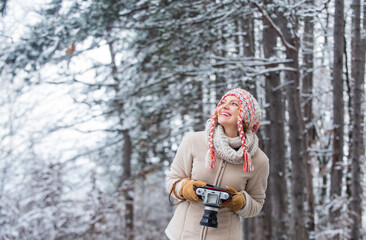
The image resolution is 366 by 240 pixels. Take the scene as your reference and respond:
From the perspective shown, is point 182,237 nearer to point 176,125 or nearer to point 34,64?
point 34,64

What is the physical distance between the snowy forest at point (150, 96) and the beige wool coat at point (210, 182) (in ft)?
9.35

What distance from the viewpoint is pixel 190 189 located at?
2525mm

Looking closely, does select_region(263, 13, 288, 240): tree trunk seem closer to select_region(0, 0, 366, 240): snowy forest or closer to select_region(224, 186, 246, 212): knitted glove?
select_region(0, 0, 366, 240): snowy forest

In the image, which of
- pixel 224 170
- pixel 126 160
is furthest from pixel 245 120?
pixel 126 160

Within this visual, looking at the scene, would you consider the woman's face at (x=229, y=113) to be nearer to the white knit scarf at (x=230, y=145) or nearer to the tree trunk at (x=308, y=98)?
the white knit scarf at (x=230, y=145)

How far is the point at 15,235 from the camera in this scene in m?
6.58

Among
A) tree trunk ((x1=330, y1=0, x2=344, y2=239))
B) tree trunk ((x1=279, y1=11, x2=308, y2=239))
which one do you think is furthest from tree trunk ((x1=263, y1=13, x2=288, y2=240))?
tree trunk ((x1=330, y1=0, x2=344, y2=239))

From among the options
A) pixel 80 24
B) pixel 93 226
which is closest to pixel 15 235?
pixel 93 226

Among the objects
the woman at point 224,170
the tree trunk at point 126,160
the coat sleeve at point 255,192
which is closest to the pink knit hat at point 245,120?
the woman at point 224,170

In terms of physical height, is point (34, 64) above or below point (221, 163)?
above

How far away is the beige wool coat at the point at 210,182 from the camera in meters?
2.65

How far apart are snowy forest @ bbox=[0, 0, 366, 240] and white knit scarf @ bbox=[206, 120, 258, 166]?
2.74 meters

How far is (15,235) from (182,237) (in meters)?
5.01

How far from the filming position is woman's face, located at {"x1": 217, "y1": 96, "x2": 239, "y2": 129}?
2.74 meters
